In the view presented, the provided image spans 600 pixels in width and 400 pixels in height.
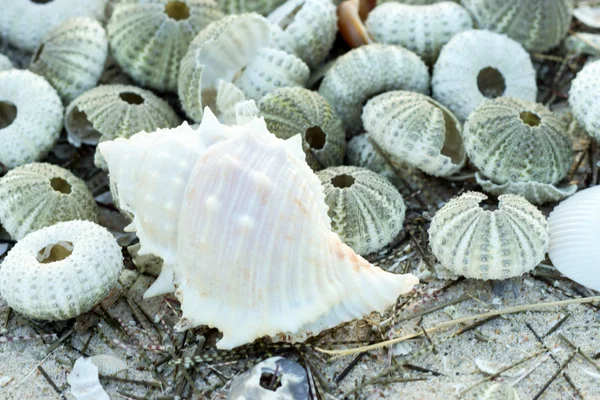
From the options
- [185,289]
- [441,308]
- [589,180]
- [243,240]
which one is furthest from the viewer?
[589,180]

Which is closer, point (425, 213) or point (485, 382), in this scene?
point (485, 382)

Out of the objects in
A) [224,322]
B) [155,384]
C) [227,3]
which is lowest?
[155,384]

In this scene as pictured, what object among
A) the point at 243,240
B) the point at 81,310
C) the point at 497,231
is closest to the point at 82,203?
the point at 81,310

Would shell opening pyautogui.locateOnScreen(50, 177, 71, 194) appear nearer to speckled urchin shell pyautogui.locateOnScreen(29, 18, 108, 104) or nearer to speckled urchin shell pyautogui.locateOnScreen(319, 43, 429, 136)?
speckled urchin shell pyautogui.locateOnScreen(29, 18, 108, 104)

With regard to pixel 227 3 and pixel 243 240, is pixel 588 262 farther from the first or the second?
pixel 227 3

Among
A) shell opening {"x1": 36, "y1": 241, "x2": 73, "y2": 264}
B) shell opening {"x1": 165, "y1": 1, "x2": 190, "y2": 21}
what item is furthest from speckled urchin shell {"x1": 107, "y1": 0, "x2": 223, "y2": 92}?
shell opening {"x1": 36, "y1": 241, "x2": 73, "y2": 264}

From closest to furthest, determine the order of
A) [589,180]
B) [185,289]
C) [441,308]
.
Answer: [185,289], [441,308], [589,180]

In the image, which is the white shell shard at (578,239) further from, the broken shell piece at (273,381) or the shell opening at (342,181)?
the broken shell piece at (273,381)
